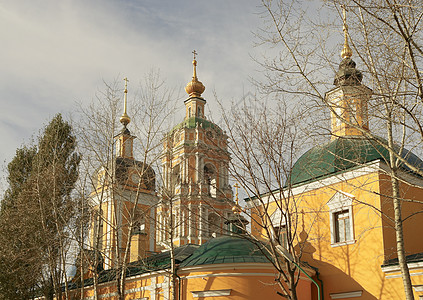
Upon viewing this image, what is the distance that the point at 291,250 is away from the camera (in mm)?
11820

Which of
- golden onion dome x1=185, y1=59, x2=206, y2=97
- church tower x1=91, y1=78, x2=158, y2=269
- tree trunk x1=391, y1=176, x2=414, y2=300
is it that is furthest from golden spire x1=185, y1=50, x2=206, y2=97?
tree trunk x1=391, y1=176, x2=414, y2=300

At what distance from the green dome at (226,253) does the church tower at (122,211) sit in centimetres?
221

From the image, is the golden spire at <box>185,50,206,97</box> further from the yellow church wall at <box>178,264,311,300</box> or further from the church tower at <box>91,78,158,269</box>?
the yellow church wall at <box>178,264,311,300</box>

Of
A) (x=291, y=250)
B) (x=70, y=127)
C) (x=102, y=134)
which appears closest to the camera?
(x=291, y=250)

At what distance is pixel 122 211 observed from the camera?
20234mm

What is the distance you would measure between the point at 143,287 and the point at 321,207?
7.19 metres

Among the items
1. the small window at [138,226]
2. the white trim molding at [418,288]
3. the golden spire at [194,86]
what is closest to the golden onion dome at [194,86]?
→ the golden spire at [194,86]

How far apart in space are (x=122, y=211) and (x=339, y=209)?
852 cm

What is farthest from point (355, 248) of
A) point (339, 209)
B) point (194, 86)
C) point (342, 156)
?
point (194, 86)

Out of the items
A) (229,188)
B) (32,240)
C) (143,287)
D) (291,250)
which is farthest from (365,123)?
(229,188)

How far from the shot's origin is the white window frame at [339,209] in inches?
667

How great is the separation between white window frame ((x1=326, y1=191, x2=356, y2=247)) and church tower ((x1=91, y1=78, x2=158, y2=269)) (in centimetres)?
627

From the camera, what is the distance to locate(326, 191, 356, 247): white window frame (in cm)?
1694

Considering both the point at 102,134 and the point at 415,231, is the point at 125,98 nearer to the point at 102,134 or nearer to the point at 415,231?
the point at 102,134
